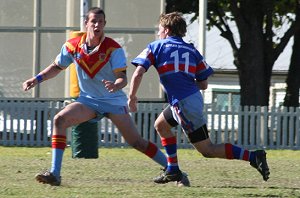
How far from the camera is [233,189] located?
10.5 metres

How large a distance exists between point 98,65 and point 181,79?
0.85 meters

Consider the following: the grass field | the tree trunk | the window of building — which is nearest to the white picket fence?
the tree trunk

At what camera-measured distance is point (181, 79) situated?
33.9 ft

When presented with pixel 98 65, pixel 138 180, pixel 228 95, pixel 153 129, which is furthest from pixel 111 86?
pixel 228 95

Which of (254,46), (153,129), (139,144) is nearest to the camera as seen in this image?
(139,144)

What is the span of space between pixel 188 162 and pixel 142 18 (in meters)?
9.34

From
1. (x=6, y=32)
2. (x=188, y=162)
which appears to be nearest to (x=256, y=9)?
(x=6, y=32)

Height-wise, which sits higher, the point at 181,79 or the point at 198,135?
the point at 181,79

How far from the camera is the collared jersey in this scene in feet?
34.3

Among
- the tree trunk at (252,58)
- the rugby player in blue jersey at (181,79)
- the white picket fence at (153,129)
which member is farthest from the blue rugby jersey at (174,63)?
the tree trunk at (252,58)

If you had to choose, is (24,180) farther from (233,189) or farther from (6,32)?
(6,32)

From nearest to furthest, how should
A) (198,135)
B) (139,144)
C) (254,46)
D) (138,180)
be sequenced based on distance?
(198,135) → (139,144) → (138,180) → (254,46)

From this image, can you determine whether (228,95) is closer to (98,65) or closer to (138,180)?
(138,180)

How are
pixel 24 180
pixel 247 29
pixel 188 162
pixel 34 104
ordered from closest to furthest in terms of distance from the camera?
pixel 24 180 → pixel 188 162 → pixel 34 104 → pixel 247 29
